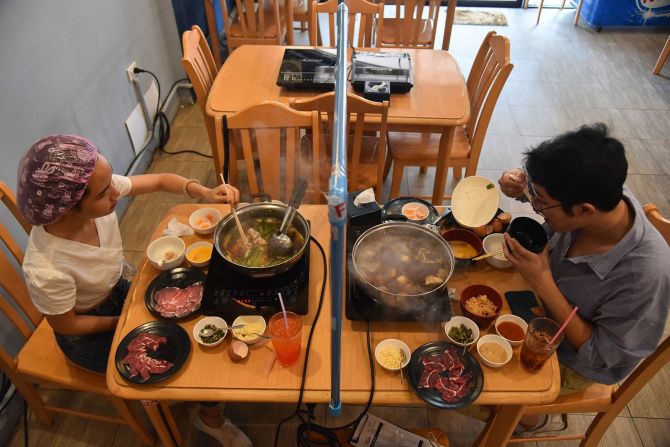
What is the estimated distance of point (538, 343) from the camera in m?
1.21

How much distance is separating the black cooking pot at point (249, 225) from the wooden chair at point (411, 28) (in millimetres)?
2352

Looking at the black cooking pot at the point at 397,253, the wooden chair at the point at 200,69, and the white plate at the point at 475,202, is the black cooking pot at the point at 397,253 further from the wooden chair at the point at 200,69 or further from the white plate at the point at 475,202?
the wooden chair at the point at 200,69

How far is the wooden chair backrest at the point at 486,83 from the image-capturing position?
2.35 metres

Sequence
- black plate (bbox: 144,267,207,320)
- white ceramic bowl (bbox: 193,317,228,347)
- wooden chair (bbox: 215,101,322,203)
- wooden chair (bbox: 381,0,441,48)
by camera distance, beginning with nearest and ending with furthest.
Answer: white ceramic bowl (bbox: 193,317,228,347)
black plate (bbox: 144,267,207,320)
wooden chair (bbox: 215,101,322,203)
wooden chair (bbox: 381,0,441,48)

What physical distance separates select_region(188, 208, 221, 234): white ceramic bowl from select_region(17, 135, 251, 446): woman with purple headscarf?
0.18 feet

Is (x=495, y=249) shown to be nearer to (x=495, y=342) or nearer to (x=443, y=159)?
(x=495, y=342)

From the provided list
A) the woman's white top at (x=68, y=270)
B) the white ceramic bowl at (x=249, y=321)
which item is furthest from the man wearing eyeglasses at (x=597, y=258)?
the woman's white top at (x=68, y=270)

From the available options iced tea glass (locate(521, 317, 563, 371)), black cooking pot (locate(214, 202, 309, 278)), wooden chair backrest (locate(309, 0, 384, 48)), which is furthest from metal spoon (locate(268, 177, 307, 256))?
wooden chair backrest (locate(309, 0, 384, 48))

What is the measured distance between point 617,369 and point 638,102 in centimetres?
345

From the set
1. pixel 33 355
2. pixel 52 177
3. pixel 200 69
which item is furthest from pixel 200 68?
pixel 33 355

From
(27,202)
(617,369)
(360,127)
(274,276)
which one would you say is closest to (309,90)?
(360,127)

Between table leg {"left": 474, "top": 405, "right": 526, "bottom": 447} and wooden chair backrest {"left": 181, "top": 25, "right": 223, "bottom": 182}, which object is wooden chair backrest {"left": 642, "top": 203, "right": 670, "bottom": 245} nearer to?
table leg {"left": 474, "top": 405, "right": 526, "bottom": 447}

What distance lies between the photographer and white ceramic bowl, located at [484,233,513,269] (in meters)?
1.51

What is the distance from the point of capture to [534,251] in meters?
1.44
